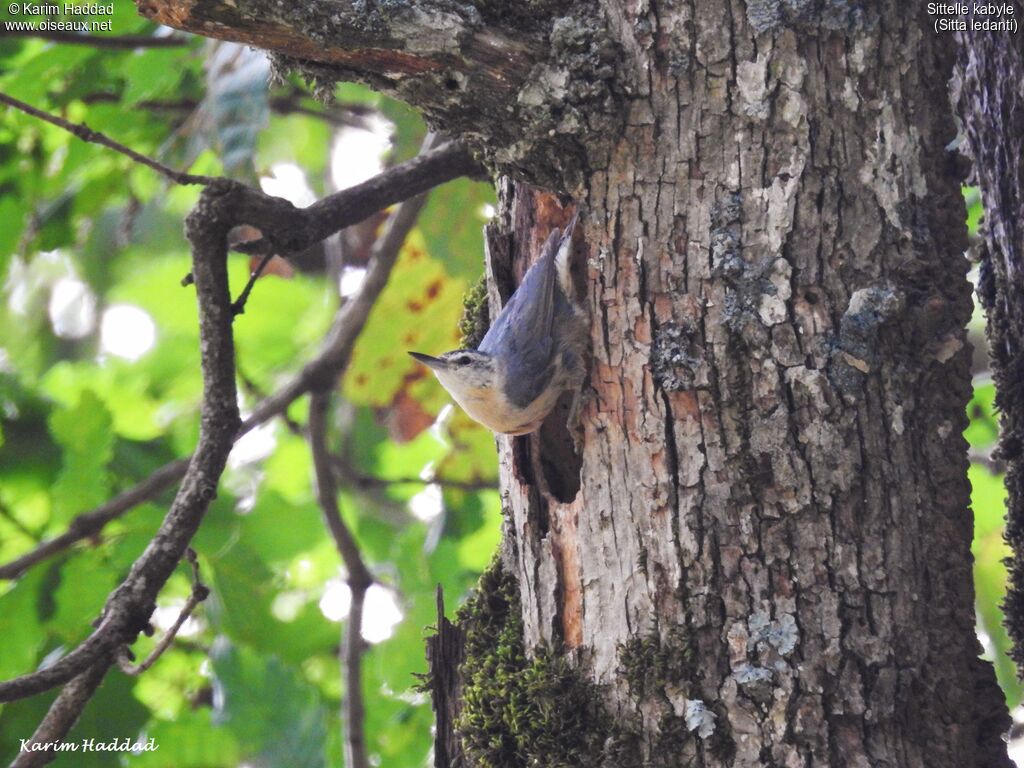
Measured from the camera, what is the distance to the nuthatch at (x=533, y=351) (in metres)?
2.24

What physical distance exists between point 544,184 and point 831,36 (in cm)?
58

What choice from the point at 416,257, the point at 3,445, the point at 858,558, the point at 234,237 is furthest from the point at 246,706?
the point at 858,558

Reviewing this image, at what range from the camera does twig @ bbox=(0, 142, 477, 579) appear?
2508 millimetres

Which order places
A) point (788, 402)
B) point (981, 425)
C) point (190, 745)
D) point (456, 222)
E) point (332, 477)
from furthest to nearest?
point (981, 425)
point (332, 477)
point (456, 222)
point (190, 745)
point (788, 402)

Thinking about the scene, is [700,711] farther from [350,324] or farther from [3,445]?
[3,445]

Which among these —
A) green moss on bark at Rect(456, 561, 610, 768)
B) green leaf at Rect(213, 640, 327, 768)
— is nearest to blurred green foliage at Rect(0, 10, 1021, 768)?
green leaf at Rect(213, 640, 327, 768)

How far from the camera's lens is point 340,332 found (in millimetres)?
3746

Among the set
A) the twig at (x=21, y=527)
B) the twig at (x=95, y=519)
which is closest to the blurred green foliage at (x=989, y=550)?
the twig at (x=95, y=519)

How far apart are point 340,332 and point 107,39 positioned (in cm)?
122

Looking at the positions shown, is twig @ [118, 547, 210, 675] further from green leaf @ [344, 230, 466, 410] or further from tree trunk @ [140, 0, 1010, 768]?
green leaf @ [344, 230, 466, 410]

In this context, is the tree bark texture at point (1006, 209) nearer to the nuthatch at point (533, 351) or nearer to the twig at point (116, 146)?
the nuthatch at point (533, 351)

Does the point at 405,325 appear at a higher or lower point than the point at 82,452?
higher

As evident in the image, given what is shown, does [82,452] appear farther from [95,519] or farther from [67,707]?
[67,707]

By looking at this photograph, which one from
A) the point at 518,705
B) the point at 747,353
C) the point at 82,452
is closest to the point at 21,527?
the point at 82,452
